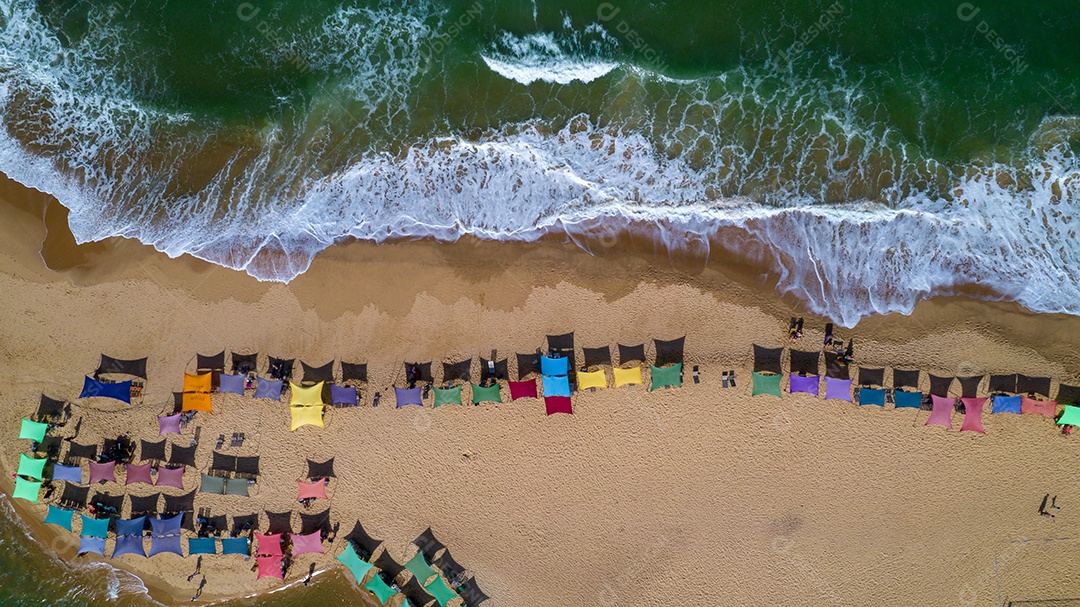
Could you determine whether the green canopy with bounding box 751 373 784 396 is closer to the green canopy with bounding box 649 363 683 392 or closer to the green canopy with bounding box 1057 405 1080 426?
the green canopy with bounding box 649 363 683 392

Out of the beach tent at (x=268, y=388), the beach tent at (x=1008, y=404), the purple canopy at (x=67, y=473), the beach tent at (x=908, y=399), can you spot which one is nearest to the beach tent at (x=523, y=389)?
the beach tent at (x=268, y=388)

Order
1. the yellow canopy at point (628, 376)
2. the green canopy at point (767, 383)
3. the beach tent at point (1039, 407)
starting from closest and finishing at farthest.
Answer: the beach tent at point (1039, 407)
the green canopy at point (767, 383)
the yellow canopy at point (628, 376)

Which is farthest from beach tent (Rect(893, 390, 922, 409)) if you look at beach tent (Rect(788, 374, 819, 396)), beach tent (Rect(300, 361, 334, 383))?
beach tent (Rect(300, 361, 334, 383))

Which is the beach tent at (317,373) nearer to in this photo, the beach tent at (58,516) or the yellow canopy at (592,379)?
the yellow canopy at (592,379)

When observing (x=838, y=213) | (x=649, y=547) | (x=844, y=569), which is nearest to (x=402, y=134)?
(x=838, y=213)

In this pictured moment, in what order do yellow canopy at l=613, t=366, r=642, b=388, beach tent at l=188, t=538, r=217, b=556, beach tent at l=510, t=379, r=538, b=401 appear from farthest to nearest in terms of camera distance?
beach tent at l=188, t=538, r=217, b=556
beach tent at l=510, t=379, r=538, b=401
yellow canopy at l=613, t=366, r=642, b=388

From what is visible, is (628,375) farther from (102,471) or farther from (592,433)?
(102,471)

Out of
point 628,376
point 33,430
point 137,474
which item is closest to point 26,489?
point 33,430
